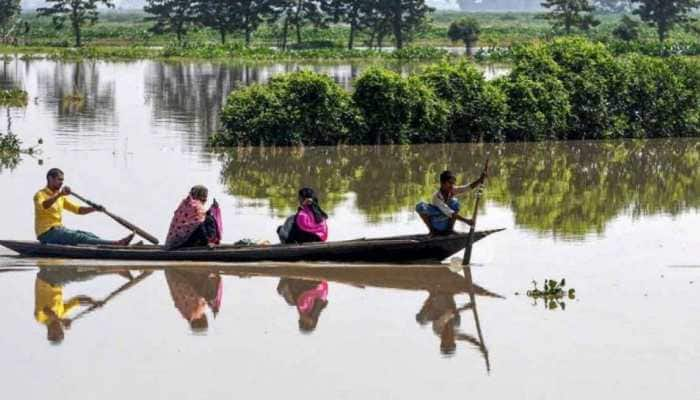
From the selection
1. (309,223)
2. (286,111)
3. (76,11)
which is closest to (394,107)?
(286,111)

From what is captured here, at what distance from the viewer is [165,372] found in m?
11.7

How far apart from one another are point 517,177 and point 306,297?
1069 centimetres

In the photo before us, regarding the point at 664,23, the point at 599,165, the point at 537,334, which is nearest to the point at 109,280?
the point at 537,334

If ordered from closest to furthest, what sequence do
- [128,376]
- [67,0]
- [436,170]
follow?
[128,376]
[436,170]
[67,0]

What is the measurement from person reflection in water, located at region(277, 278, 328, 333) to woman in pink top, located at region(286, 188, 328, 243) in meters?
0.61

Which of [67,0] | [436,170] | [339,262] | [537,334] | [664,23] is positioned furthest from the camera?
[67,0]

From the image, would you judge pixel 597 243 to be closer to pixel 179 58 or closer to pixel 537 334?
pixel 537 334

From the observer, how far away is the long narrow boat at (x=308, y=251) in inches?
621

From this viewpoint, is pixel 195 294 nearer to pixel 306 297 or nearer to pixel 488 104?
pixel 306 297

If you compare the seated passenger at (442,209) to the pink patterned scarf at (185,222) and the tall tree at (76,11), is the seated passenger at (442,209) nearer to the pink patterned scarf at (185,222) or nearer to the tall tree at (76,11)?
the pink patterned scarf at (185,222)

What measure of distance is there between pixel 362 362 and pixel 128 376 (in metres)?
1.94

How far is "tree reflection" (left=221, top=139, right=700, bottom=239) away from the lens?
70.1 feet

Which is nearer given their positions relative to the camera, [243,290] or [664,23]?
[243,290]

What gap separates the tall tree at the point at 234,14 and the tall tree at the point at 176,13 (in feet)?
2.82
